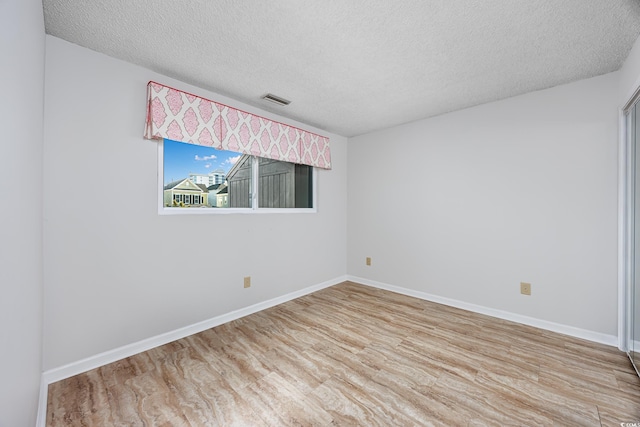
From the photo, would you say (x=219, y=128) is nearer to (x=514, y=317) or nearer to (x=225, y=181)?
(x=225, y=181)

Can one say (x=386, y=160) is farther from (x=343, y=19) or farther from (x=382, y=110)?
(x=343, y=19)

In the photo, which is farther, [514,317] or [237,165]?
[237,165]

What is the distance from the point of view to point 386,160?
3754 mm

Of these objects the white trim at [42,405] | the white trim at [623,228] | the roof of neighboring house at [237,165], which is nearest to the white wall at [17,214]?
the white trim at [42,405]

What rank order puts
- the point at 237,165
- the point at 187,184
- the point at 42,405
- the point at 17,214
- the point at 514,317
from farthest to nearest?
the point at 237,165, the point at 514,317, the point at 187,184, the point at 42,405, the point at 17,214

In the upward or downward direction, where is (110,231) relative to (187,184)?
downward

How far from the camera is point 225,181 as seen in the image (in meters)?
2.78

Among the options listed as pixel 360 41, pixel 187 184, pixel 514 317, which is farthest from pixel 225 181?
pixel 514 317

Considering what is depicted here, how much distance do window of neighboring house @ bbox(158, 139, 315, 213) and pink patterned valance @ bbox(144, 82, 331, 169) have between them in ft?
0.60

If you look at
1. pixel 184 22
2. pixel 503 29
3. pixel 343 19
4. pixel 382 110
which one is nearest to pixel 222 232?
pixel 184 22

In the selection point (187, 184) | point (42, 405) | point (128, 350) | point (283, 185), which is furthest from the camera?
point (283, 185)

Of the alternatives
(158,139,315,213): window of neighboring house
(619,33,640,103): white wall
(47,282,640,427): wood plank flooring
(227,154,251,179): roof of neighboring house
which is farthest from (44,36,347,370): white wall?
(619,33,640,103): white wall

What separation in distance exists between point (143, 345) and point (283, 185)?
220cm

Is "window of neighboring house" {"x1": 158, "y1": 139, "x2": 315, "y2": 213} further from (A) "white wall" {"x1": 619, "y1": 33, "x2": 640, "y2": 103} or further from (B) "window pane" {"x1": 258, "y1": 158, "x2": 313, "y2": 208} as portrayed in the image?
(A) "white wall" {"x1": 619, "y1": 33, "x2": 640, "y2": 103}
